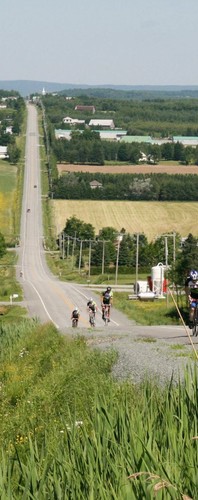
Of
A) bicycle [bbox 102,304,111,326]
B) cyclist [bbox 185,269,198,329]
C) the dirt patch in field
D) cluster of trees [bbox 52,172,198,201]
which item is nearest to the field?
cluster of trees [bbox 52,172,198,201]

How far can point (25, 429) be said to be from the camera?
16.5 m

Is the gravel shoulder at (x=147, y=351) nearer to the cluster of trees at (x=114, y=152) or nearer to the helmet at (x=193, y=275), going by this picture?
the helmet at (x=193, y=275)

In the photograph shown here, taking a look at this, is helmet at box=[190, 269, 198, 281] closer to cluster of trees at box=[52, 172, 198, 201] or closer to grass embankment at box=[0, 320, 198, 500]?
grass embankment at box=[0, 320, 198, 500]

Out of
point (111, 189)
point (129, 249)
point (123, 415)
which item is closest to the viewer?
point (123, 415)

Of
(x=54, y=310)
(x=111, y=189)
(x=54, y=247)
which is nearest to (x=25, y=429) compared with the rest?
(x=54, y=310)

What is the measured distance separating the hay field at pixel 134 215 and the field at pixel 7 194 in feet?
15.1

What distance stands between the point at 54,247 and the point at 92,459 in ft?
317

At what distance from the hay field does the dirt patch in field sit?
23.4 m

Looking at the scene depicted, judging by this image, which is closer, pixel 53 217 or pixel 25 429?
pixel 25 429

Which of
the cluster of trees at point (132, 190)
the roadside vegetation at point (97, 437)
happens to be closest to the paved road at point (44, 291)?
the cluster of trees at point (132, 190)

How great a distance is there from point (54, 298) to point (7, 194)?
271 feet

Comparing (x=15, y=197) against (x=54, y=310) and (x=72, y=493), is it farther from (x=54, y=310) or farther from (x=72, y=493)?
(x=72, y=493)

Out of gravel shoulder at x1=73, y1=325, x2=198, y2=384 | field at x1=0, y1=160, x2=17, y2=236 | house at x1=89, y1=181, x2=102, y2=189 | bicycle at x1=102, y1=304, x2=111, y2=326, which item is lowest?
field at x1=0, y1=160, x2=17, y2=236

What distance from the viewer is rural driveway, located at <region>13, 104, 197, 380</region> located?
2648 centimetres
